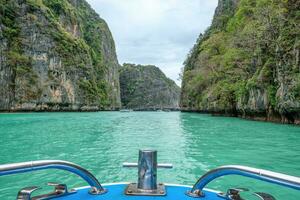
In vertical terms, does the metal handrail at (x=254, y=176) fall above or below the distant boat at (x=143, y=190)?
above

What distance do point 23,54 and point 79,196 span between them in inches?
2291

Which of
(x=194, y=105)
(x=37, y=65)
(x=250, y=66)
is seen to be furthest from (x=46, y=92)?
(x=250, y=66)

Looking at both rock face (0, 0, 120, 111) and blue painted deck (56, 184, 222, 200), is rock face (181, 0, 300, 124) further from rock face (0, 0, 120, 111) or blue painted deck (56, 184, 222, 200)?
rock face (0, 0, 120, 111)

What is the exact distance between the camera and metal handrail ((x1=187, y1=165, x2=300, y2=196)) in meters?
1.48

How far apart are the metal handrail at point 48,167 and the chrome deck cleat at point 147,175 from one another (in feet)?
0.88

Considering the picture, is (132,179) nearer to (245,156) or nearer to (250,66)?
(245,156)

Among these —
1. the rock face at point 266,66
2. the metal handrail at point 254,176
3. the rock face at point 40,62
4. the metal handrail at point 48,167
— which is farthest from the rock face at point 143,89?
the metal handrail at point 254,176

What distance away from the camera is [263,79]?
25.1 m

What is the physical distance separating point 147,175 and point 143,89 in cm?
14424

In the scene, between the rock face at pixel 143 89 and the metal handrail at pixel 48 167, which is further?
the rock face at pixel 143 89

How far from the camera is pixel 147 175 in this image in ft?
7.53

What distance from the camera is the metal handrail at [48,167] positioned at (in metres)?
1.67

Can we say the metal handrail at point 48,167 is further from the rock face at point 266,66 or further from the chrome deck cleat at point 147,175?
the rock face at point 266,66

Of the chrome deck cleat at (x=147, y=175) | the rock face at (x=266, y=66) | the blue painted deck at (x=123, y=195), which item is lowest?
the blue painted deck at (x=123, y=195)
